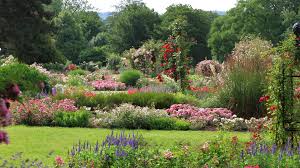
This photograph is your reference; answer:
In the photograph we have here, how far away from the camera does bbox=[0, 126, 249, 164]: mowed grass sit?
9375mm

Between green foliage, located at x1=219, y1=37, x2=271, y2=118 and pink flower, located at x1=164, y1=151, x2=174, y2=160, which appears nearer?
pink flower, located at x1=164, y1=151, x2=174, y2=160

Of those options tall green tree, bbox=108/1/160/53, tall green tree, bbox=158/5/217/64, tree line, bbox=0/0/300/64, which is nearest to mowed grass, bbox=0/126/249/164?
tree line, bbox=0/0/300/64

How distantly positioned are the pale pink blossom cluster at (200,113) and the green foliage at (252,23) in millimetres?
34762

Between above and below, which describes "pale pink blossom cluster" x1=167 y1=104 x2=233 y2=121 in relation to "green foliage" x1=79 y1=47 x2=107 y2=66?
below

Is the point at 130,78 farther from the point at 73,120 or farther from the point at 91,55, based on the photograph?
the point at 91,55

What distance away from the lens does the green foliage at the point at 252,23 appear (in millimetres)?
49094

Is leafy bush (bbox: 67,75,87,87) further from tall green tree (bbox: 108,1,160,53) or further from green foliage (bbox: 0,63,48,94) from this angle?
tall green tree (bbox: 108,1,160,53)

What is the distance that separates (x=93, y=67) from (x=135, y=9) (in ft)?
81.9

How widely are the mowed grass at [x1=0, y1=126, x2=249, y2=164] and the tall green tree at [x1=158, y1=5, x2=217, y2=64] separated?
42.8 meters

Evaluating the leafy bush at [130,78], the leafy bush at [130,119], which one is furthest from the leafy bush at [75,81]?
the leafy bush at [130,119]

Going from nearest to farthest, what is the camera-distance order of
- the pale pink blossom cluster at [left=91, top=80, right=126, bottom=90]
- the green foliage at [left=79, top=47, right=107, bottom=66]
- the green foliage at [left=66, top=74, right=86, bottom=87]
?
the green foliage at [left=66, top=74, right=86, bottom=87] → the pale pink blossom cluster at [left=91, top=80, right=126, bottom=90] → the green foliage at [left=79, top=47, right=107, bottom=66]

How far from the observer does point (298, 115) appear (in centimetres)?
919

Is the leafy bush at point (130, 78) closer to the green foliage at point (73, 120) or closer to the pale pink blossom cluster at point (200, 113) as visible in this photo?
the pale pink blossom cluster at point (200, 113)

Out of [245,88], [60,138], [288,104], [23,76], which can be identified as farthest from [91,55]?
[288,104]
